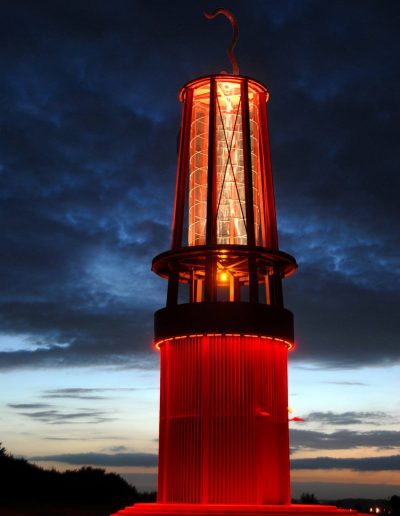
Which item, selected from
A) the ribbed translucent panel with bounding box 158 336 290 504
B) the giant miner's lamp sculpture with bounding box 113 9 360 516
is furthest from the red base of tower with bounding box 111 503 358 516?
the ribbed translucent panel with bounding box 158 336 290 504

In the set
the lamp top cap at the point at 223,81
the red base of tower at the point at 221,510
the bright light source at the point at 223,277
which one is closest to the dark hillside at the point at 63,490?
the bright light source at the point at 223,277

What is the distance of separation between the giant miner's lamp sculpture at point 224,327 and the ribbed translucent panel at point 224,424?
4 centimetres

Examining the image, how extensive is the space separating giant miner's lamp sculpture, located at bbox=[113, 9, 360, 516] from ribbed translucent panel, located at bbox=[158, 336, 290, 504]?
0.04 meters

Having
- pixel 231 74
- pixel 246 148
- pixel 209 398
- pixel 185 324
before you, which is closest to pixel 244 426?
pixel 209 398

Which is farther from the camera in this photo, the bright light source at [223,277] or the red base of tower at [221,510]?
the bright light source at [223,277]

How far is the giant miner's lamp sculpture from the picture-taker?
3095 centimetres

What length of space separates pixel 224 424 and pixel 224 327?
385cm

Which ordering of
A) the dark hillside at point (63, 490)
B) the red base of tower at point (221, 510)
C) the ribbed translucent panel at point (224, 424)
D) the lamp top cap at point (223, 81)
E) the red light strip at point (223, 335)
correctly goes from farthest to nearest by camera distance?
the dark hillside at point (63, 490)
the lamp top cap at point (223, 81)
the red light strip at point (223, 335)
the ribbed translucent panel at point (224, 424)
the red base of tower at point (221, 510)

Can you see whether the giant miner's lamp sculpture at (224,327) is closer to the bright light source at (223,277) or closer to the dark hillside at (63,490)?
the bright light source at (223,277)

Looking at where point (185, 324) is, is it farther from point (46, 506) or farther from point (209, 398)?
point (46, 506)

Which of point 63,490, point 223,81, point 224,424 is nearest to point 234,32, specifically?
point 223,81

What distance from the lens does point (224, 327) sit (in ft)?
105

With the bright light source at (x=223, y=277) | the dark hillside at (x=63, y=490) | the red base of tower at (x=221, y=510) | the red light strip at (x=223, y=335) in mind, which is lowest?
the red base of tower at (x=221, y=510)

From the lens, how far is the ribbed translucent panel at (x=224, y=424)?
30797mm
